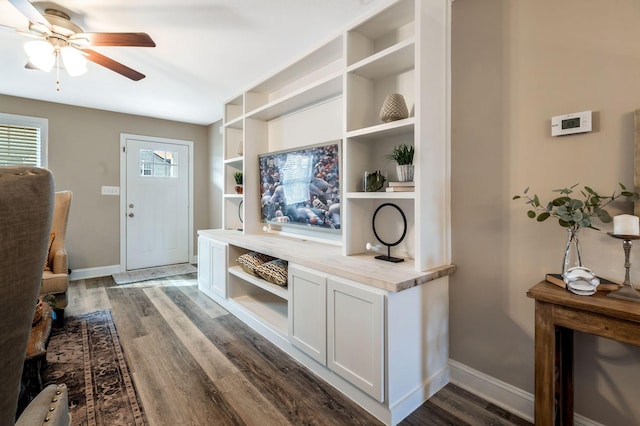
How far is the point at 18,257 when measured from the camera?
42cm

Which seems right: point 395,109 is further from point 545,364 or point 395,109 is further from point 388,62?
point 545,364

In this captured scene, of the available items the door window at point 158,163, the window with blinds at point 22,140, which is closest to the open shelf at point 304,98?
the door window at point 158,163

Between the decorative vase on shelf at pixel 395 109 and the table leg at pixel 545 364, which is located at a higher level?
the decorative vase on shelf at pixel 395 109

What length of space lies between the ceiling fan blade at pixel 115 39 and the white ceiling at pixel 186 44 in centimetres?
17

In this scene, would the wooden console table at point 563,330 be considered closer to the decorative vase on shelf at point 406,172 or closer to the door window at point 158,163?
the decorative vase on shelf at point 406,172

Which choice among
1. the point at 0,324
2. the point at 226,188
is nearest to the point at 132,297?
the point at 226,188

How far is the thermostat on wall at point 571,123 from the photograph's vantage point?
137cm

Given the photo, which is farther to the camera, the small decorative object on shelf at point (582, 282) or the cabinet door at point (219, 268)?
the cabinet door at point (219, 268)

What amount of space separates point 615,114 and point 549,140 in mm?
244

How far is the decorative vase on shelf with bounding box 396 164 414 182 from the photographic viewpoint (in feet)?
5.99

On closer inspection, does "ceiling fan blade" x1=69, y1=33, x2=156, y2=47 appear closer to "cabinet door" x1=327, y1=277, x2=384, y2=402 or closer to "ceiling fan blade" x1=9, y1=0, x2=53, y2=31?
"ceiling fan blade" x1=9, y1=0, x2=53, y2=31

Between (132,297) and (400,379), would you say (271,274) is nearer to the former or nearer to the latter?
(400,379)

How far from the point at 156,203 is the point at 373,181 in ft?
13.0

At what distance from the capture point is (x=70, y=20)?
81.0 inches
